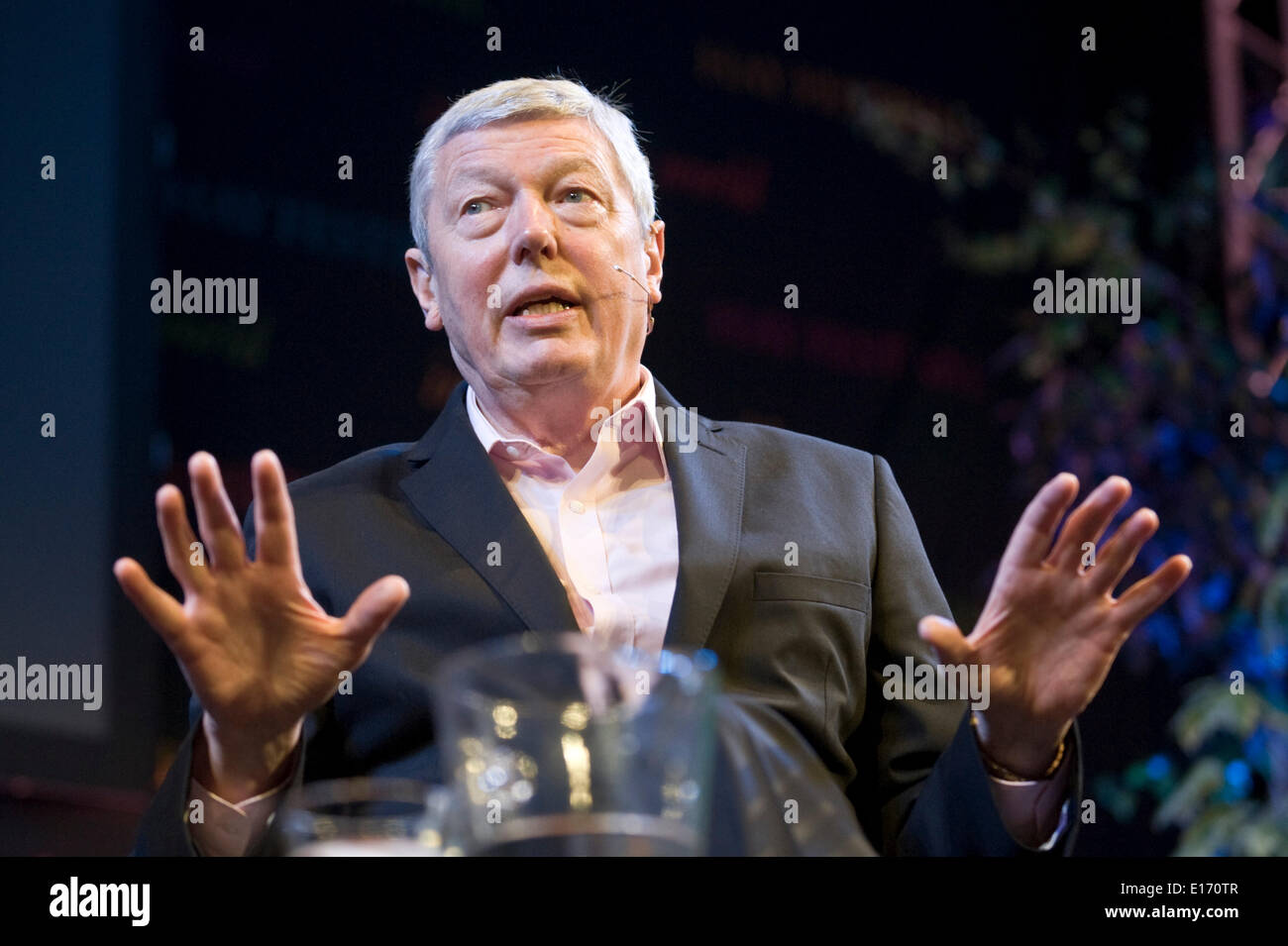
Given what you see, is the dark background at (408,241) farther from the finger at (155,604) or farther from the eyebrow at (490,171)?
the finger at (155,604)

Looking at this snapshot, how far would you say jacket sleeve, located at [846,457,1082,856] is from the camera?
73.0 inches

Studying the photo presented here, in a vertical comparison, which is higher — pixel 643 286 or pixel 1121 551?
pixel 643 286

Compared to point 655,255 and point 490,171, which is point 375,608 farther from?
point 655,255

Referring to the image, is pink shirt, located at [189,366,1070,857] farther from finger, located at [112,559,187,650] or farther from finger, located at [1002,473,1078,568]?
finger, located at [112,559,187,650]

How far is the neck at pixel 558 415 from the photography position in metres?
2.27

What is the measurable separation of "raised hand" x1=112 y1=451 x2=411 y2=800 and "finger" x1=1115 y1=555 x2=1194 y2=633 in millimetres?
815

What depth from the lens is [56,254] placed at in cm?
238

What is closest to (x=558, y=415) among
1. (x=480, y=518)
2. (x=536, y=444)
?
(x=536, y=444)

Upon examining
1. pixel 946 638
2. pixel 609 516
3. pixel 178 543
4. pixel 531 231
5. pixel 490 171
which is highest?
pixel 490 171

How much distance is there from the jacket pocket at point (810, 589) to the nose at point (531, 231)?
0.60 metres

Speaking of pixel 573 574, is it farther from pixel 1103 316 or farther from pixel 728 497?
pixel 1103 316

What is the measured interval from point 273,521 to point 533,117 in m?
1.09

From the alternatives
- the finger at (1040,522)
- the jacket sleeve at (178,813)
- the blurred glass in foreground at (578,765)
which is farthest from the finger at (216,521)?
the finger at (1040,522)

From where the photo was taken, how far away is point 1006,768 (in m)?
1.81
